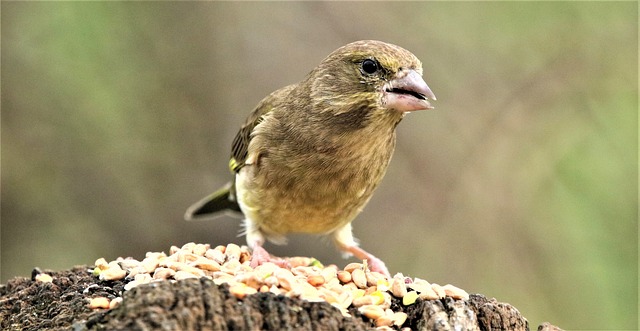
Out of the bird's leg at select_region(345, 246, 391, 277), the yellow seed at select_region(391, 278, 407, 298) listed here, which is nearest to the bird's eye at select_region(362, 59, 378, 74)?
the bird's leg at select_region(345, 246, 391, 277)

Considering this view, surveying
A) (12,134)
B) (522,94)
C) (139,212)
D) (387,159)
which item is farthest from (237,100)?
(387,159)

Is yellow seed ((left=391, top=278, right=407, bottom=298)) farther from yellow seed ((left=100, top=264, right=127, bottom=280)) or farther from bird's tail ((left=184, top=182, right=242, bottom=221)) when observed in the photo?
bird's tail ((left=184, top=182, right=242, bottom=221))

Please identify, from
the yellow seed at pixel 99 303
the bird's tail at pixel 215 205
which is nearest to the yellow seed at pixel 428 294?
the yellow seed at pixel 99 303

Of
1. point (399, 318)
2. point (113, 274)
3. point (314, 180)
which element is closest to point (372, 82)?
point (314, 180)

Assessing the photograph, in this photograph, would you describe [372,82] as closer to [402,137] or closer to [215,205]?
[215,205]

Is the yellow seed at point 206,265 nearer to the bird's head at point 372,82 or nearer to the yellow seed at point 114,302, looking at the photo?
the yellow seed at point 114,302

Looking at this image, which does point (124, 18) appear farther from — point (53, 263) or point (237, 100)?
point (53, 263)
